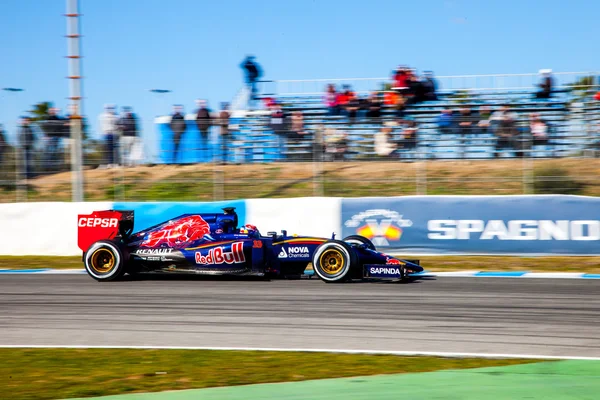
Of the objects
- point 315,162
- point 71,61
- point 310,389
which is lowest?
point 310,389

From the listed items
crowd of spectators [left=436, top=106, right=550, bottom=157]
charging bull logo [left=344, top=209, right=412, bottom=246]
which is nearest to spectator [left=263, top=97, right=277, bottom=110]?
crowd of spectators [left=436, top=106, right=550, bottom=157]

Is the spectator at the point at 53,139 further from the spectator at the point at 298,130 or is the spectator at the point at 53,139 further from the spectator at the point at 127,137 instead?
the spectator at the point at 298,130

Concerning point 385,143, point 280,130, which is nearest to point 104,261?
point 280,130

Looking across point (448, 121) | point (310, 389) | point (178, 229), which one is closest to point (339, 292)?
point (178, 229)

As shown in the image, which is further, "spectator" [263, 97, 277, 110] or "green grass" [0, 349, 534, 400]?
"spectator" [263, 97, 277, 110]

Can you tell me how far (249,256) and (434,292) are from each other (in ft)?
8.39

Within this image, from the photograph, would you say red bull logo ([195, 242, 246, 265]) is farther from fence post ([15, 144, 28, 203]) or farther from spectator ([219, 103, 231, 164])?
fence post ([15, 144, 28, 203])

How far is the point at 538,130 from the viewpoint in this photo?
554 inches

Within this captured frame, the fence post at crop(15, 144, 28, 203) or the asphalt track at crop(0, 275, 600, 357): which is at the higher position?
the fence post at crop(15, 144, 28, 203)

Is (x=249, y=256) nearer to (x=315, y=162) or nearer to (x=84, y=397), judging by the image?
(x=315, y=162)

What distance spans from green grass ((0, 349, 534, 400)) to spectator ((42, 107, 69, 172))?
30.4 ft

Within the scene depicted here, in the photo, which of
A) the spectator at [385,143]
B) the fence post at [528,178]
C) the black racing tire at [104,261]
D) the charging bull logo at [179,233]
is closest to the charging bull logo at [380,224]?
the spectator at [385,143]

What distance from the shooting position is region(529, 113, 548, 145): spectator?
45.8 feet

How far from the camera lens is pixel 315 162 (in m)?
14.5
